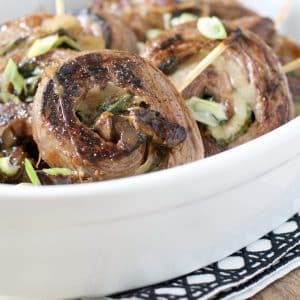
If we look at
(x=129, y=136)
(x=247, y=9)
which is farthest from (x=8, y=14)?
(x=129, y=136)

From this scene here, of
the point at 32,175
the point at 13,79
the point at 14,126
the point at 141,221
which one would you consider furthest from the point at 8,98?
the point at 141,221

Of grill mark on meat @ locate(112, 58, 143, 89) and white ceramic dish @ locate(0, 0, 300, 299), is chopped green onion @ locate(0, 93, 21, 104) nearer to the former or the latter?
grill mark on meat @ locate(112, 58, 143, 89)

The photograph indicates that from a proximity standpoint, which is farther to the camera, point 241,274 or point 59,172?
point 241,274

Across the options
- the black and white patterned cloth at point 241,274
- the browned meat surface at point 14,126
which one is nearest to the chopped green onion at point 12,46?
the browned meat surface at point 14,126

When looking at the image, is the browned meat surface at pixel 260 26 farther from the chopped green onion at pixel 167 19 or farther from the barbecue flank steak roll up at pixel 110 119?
the barbecue flank steak roll up at pixel 110 119

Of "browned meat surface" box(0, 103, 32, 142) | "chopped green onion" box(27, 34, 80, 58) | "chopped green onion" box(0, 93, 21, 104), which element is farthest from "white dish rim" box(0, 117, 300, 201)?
"chopped green onion" box(27, 34, 80, 58)

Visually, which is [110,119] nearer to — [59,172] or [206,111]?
[59,172]

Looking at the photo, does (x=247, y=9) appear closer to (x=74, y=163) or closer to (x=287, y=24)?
(x=287, y=24)
